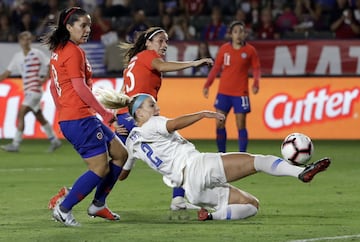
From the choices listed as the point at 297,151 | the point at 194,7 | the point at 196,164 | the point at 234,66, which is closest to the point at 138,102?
the point at 196,164

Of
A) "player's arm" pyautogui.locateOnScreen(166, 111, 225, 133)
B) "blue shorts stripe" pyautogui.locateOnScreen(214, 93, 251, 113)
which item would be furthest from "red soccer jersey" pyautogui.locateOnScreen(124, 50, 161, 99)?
"blue shorts stripe" pyautogui.locateOnScreen(214, 93, 251, 113)

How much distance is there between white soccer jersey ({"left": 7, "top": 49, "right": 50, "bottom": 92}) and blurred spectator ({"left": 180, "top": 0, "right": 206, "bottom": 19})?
688cm

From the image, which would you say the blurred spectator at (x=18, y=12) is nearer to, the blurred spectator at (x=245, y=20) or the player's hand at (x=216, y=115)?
the blurred spectator at (x=245, y=20)

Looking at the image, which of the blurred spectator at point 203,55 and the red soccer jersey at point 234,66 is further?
the blurred spectator at point 203,55

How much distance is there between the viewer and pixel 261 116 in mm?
21938

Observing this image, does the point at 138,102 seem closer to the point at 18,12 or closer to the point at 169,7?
Result: the point at 169,7

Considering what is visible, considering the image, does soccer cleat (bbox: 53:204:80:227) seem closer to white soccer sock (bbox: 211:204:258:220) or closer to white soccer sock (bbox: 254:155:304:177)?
white soccer sock (bbox: 211:204:258:220)

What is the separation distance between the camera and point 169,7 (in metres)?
27.0

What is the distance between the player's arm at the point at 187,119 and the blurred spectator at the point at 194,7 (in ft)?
51.7

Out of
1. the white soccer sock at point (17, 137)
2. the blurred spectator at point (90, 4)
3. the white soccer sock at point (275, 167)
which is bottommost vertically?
the white soccer sock at point (17, 137)

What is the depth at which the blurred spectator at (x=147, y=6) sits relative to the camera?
89.0 ft

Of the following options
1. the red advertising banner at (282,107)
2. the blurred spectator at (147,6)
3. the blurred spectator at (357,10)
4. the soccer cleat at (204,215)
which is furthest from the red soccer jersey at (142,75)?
the blurred spectator at (147,6)

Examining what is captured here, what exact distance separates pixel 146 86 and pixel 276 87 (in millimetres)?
9879

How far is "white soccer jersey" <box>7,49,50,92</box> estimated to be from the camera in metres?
20.3
